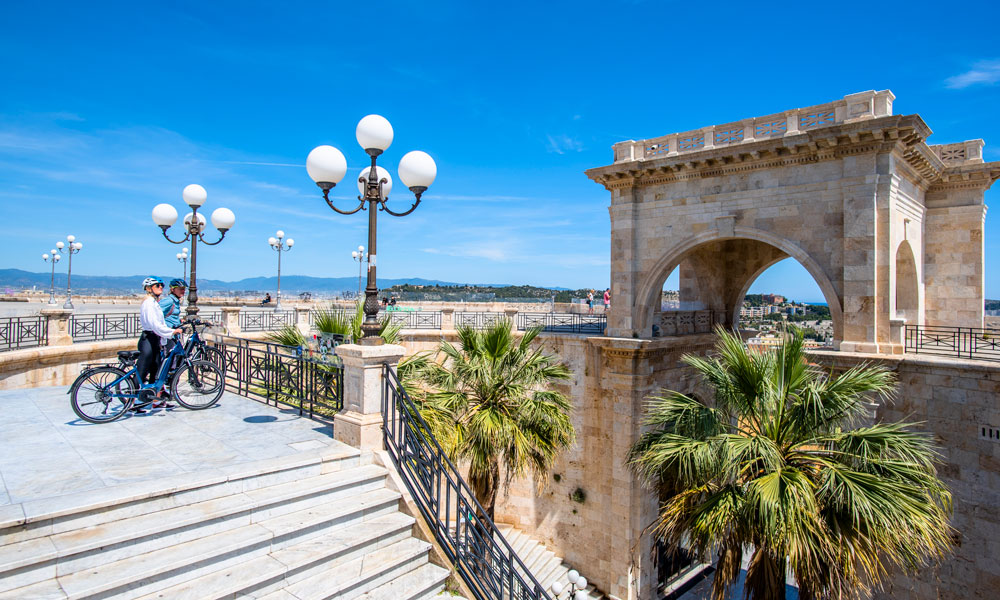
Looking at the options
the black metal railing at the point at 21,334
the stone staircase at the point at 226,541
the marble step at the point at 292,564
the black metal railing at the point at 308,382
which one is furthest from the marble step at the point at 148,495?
the black metal railing at the point at 21,334

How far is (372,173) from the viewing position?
6.51m

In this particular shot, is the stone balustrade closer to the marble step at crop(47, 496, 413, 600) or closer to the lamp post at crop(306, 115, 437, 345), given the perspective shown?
the lamp post at crop(306, 115, 437, 345)

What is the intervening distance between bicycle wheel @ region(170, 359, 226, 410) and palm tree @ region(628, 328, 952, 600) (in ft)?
21.9

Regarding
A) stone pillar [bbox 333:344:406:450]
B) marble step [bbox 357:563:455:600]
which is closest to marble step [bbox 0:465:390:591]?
stone pillar [bbox 333:344:406:450]

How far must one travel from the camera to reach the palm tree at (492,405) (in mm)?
8859

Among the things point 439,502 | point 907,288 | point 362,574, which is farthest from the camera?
point 907,288

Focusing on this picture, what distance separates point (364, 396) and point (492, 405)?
12.8ft

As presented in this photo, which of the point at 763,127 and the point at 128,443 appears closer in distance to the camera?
the point at 128,443

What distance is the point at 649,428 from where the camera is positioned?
15281 mm

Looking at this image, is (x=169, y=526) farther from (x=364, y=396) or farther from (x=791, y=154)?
(x=791, y=154)

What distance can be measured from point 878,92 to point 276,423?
13634mm

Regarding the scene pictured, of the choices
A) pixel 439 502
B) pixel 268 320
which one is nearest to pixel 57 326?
pixel 439 502

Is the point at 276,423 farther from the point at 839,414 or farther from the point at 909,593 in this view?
the point at 909,593

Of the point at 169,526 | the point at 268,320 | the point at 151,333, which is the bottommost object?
the point at 169,526
